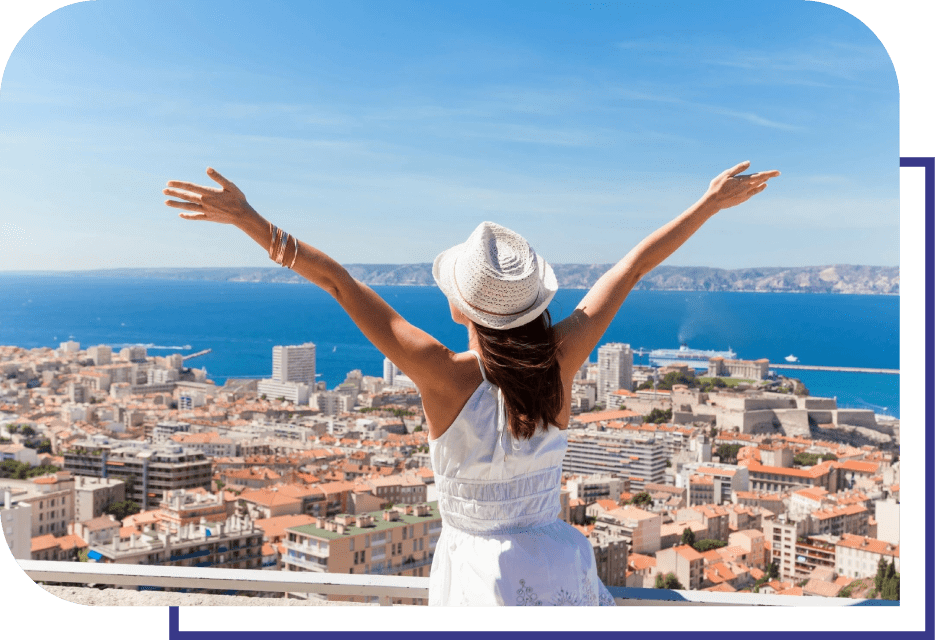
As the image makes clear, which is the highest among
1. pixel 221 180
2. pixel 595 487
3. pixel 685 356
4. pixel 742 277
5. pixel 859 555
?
pixel 742 277

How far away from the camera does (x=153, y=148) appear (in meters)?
23.5

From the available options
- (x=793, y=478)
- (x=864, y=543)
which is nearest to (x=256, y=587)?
(x=864, y=543)

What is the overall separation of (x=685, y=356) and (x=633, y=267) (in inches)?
672

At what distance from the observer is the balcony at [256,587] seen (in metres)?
1.22

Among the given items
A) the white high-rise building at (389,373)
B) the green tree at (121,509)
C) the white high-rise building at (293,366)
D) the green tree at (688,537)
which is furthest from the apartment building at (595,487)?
the white high-rise building at (293,366)

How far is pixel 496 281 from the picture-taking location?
0.80 metres

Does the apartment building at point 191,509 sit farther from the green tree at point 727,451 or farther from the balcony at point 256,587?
the green tree at point 727,451

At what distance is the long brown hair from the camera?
0.80 metres

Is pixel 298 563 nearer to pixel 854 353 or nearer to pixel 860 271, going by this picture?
pixel 860 271

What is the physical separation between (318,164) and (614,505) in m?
16.8

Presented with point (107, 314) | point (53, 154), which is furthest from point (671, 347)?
point (53, 154)

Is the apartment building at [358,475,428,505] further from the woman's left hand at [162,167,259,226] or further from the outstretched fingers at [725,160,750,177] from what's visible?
the woman's left hand at [162,167,259,226]

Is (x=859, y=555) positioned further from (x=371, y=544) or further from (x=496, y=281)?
(x=496, y=281)

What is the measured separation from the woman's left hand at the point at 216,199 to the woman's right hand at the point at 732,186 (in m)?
0.64
